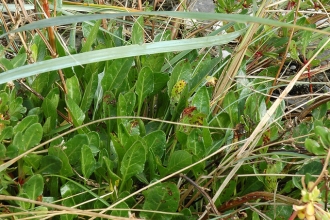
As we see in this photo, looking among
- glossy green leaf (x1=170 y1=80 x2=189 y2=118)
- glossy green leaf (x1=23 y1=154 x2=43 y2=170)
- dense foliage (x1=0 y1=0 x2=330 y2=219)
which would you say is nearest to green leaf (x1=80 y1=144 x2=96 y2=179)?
dense foliage (x1=0 y1=0 x2=330 y2=219)

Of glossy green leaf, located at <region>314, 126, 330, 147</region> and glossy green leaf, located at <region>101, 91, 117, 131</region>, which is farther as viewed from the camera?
glossy green leaf, located at <region>101, 91, 117, 131</region>

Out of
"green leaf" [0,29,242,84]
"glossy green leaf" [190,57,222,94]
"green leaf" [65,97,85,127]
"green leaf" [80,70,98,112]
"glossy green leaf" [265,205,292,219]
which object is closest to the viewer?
"green leaf" [0,29,242,84]

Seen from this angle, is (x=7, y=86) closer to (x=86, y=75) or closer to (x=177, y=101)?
(x=86, y=75)

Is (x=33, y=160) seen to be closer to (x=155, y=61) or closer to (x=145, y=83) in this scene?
(x=145, y=83)

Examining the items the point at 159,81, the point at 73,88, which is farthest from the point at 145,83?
the point at 73,88

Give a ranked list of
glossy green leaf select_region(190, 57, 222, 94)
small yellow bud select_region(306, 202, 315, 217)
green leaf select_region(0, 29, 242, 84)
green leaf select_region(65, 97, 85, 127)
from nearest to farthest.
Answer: small yellow bud select_region(306, 202, 315, 217), green leaf select_region(0, 29, 242, 84), green leaf select_region(65, 97, 85, 127), glossy green leaf select_region(190, 57, 222, 94)

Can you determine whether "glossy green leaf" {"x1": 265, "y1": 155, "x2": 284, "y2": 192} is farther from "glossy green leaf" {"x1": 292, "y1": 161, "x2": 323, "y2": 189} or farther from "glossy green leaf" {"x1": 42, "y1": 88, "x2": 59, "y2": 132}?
"glossy green leaf" {"x1": 42, "y1": 88, "x2": 59, "y2": 132}
